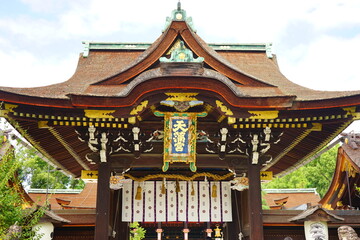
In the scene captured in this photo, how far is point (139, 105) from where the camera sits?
7.78 m

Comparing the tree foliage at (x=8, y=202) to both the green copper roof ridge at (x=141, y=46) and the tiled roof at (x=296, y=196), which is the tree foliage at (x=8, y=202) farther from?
the tiled roof at (x=296, y=196)

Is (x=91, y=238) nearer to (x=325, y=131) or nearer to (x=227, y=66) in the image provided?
(x=227, y=66)

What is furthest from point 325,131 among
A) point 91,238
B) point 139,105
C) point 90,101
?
point 91,238

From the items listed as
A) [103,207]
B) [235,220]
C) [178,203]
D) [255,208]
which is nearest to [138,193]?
[178,203]

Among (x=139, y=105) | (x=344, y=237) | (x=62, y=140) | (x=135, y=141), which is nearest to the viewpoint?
(x=344, y=237)

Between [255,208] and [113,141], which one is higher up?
[113,141]

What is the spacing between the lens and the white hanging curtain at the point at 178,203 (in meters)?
10.0

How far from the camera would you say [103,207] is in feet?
27.1

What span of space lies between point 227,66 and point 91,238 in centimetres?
493

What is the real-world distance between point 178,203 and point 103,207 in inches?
100

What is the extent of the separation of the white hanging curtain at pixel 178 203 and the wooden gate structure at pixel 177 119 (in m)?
0.05

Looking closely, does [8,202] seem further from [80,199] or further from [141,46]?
[80,199]

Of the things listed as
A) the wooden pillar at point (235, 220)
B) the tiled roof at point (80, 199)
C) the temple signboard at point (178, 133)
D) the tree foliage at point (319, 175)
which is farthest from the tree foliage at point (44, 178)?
the tree foliage at point (319, 175)

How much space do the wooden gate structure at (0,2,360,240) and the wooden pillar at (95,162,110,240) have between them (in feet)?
0.07
